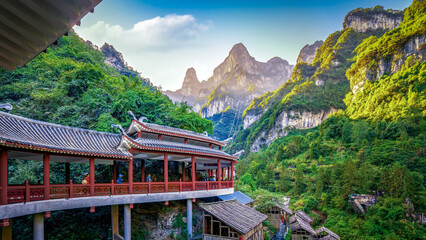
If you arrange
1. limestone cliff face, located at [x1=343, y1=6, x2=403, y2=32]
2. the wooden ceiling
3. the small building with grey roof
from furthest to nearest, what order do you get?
1. limestone cliff face, located at [x1=343, y1=6, x2=403, y2=32]
2. the small building with grey roof
3. the wooden ceiling

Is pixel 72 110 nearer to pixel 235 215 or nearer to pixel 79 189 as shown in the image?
pixel 79 189

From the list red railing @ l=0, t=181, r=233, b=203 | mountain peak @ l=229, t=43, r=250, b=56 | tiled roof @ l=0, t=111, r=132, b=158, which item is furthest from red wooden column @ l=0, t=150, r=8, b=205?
mountain peak @ l=229, t=43, r=250, b=56

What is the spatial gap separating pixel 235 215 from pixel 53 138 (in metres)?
9.29

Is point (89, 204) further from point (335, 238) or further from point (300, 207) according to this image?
point (300, 207)

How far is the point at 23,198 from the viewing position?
8688mm

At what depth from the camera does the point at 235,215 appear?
1332 centimetres

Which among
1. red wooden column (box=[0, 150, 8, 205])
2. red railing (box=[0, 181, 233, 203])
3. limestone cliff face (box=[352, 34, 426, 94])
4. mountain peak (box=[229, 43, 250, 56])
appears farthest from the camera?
mountain peak (box=[229, 43, 250, 56])

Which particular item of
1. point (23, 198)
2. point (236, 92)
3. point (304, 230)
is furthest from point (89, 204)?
point (236, 92)

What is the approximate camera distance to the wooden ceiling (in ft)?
7.07

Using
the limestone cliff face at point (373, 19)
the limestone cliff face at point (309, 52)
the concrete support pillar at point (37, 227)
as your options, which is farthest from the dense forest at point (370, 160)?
the limestone cliff face at point (309, 52)

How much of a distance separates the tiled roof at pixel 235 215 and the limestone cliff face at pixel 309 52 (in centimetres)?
12692

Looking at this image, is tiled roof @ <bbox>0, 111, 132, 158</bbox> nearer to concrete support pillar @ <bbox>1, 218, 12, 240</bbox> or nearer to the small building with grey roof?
concrete support pillar @ <bbox>1, 218, 12, 240</bbox>

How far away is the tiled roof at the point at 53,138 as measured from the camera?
870 centimetres

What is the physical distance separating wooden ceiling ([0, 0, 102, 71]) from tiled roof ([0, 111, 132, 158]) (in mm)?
6618
